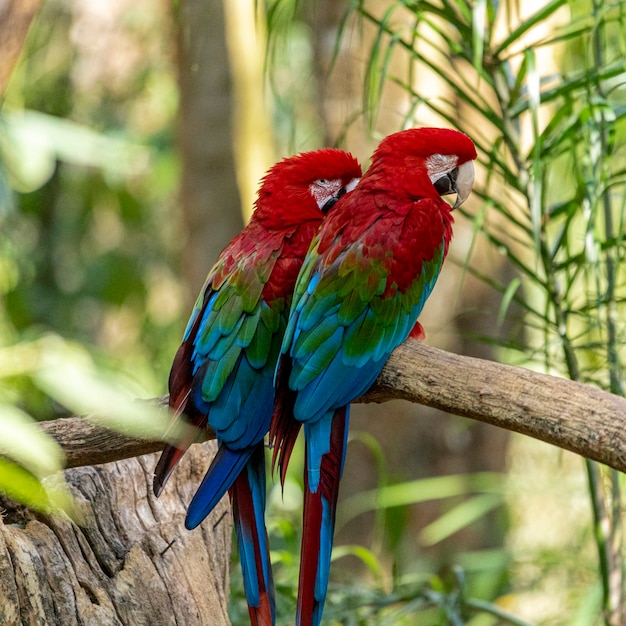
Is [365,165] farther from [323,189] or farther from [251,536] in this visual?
[251,536]

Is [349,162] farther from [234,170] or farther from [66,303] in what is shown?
[66,303]

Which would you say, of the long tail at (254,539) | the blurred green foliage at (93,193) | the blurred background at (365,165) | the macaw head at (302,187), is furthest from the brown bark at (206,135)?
the long tail at (254,539)

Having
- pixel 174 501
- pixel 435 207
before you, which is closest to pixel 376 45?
pixel 435 207

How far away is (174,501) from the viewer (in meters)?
1.11

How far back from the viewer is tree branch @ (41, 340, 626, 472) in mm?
711

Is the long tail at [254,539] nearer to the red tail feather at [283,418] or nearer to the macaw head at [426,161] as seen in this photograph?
the red tail feather at [283,418]

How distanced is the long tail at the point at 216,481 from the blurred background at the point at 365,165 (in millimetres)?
192

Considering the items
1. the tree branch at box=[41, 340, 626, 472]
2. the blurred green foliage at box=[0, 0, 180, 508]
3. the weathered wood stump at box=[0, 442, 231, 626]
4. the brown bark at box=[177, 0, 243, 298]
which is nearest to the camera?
the tree branch at box=[41, 340, 626, 472]

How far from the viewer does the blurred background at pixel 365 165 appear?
44.0 inches

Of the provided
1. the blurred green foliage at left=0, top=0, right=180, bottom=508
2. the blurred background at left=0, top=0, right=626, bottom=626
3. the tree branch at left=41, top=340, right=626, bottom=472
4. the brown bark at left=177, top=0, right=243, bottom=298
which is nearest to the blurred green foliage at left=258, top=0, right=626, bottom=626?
the blurred background at left=0, top=0, right=626, bottom=626

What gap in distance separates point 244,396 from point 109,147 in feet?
3.61

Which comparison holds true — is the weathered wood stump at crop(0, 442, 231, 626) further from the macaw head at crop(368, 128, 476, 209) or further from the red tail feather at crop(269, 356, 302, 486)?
the macaw head at crop(368, 128, 476, 209)

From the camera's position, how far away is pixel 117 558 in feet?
3.27

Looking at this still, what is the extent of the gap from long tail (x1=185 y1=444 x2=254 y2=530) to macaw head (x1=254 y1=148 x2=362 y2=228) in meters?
0.33
